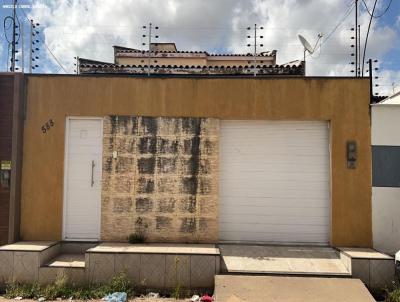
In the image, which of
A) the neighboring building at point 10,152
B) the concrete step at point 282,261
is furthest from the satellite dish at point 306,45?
the neighboring building at point 10,152

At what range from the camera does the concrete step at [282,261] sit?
6344 mm

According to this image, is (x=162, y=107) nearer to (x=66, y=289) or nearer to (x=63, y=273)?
(x=63, y=273)

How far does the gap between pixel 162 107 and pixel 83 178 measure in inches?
91.6

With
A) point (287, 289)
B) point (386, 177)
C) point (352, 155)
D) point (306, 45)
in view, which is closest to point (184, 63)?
point (306, 45)

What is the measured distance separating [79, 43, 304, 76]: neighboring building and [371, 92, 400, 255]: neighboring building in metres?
3.57

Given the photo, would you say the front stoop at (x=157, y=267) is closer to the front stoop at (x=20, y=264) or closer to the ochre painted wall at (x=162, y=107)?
the front stoop at (x=20, y=264)

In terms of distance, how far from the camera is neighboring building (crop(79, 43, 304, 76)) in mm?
11102

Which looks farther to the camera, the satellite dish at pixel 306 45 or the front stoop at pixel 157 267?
the satellite dish at pixel 306 45

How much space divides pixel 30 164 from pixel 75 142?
1.06 m

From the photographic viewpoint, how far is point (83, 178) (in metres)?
7.64

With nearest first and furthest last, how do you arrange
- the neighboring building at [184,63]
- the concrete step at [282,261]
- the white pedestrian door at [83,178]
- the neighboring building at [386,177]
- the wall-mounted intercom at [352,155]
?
the concrete step at [282,261], the neighboring building at [386,177], the wall-mounted intercom at [352,155], the white pedestrian door at [83,178], the neighboring building at [184,63]

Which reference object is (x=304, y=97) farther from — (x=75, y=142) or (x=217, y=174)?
(x=75, y=142)

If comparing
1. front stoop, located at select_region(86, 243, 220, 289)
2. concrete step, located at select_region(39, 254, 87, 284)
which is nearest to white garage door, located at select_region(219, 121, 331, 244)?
front stoop, located at select_region(86, 243, 220, 289)

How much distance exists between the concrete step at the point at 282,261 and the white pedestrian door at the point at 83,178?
2908 mm
